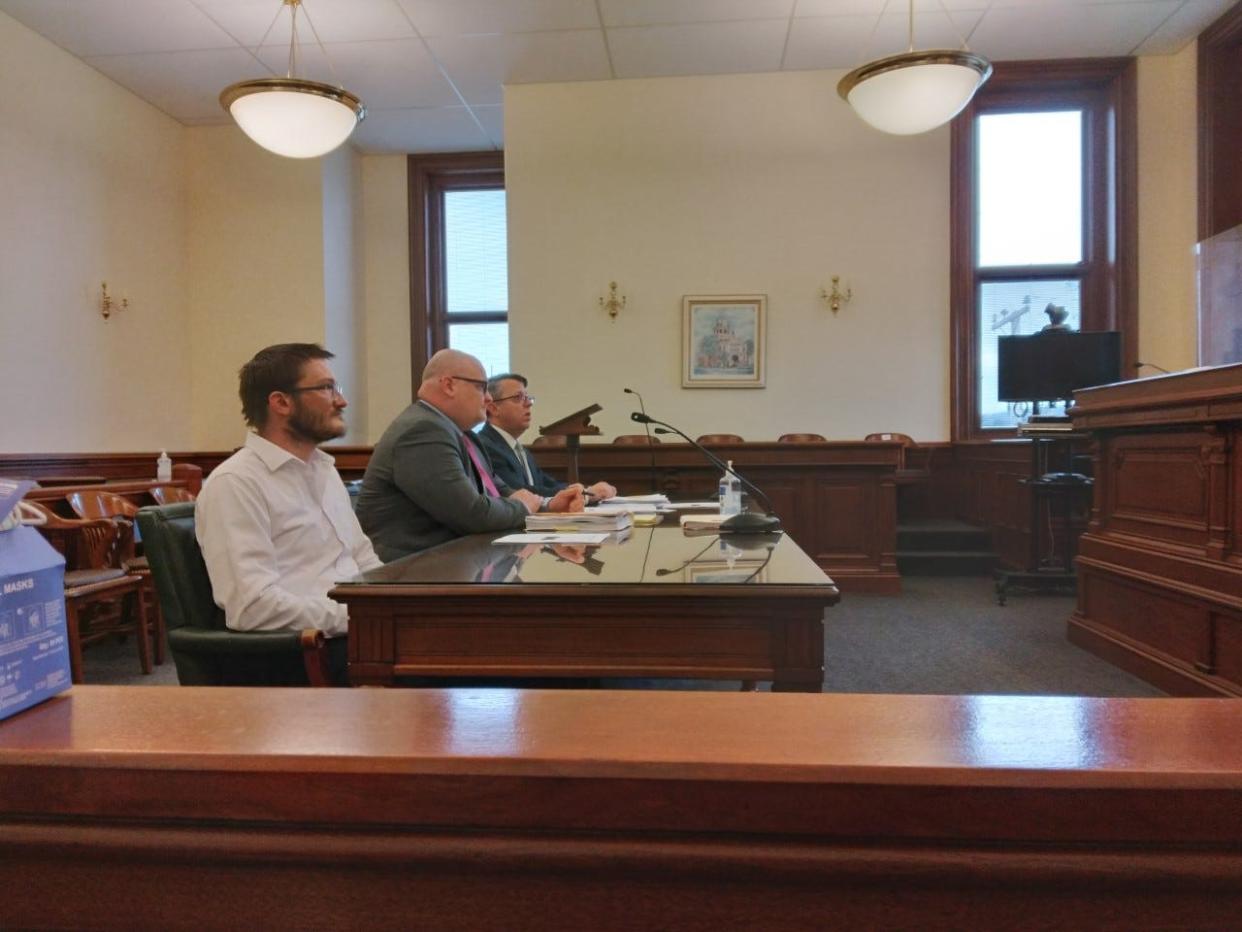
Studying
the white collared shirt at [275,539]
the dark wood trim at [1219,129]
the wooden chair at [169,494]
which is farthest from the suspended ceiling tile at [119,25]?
the dark wood trim at [1219,129]

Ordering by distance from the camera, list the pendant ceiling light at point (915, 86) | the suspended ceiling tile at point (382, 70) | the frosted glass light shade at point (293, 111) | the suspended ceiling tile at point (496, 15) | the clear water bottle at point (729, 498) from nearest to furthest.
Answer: the clear water bottle at point (729, 498) < the pendant ceiling light at point (915, 86) < the frosted glass light shade at point (293, 111) < the suspended ceiling tile at point (496, 15) < the suspended ceiling tile at point (382, 70)

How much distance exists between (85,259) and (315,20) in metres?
2.27

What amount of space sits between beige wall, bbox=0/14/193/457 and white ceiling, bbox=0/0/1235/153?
33 cm

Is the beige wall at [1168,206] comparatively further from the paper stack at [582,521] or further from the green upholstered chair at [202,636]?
the green upholstered chair at [202,636]

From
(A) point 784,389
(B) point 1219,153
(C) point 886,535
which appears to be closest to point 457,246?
(A) point 784,389

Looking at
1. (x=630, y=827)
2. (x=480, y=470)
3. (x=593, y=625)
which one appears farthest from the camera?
(x=480, y=470)

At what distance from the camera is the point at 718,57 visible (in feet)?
19.0

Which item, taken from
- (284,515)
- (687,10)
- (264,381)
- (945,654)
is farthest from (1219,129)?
(284,515)

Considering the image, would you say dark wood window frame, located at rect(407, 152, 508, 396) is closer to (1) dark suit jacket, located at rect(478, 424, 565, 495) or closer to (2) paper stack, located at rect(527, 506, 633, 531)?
(1) dark suit jacket, located at rect(478, 424, 565, 495)

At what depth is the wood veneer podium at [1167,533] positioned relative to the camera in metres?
2.54

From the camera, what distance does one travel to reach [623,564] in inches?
63.1

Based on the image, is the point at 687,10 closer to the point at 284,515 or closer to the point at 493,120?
the point at 493,120

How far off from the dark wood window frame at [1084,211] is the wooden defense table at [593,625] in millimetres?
5365

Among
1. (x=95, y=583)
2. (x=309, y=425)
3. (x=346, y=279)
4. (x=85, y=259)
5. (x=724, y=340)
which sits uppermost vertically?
(x=346, y=279)
